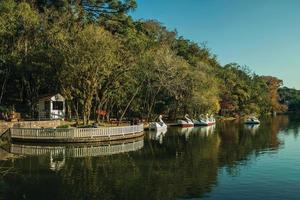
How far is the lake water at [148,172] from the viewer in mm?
24906

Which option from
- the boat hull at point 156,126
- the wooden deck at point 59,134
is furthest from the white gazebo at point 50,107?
the boat hull at point 156,126

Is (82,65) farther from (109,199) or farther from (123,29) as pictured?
(123,29)

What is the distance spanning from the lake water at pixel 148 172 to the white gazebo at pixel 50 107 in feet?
58.7

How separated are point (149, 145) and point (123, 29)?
184ft

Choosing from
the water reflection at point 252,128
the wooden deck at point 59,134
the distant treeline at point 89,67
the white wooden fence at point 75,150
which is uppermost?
the distant treeline at point 89,67

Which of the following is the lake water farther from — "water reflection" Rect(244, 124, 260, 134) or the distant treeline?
"water reflection" Rect(244, 124, 260, 134)

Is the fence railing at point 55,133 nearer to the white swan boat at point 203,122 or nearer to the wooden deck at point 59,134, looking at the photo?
the wooden deck at point 59,134

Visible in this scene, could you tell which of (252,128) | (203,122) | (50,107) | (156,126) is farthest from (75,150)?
(252,128)

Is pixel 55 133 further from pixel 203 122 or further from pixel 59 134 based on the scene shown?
pixel 203 122

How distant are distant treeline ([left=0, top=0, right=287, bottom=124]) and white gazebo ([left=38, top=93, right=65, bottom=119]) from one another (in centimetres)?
155

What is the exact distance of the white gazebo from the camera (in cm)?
6391

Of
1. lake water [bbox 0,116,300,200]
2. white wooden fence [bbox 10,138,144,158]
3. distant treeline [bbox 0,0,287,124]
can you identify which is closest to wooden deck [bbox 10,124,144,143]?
lake water [bbox 0,116,300,200]

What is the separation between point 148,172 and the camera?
3119 centimetres

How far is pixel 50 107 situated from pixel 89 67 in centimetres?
1396
